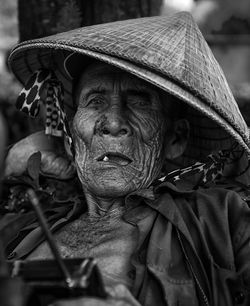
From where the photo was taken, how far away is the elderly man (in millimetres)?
2904

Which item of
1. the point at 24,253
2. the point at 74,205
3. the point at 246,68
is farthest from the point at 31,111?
the point at 246,68

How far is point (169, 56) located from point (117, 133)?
0.48 meters

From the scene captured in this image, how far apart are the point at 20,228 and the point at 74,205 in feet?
1.49

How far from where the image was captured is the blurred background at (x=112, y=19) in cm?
418

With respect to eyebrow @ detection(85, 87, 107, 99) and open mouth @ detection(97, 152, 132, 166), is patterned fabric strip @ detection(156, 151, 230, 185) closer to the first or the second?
open mouth @ detection(97, 152, 132, 166)

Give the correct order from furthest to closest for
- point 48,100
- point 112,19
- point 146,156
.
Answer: point 112,19
point 48,100
point 146,156

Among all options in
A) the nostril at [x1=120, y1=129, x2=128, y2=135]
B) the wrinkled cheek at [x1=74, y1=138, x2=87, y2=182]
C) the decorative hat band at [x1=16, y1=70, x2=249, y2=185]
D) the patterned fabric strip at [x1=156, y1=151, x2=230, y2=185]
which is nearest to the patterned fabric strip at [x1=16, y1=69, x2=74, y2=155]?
the decorative hat band at [x1=16, y1=70, x2=249, y2=185]

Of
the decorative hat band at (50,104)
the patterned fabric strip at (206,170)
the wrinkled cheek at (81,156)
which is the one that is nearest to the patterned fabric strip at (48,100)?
the decorative hat band at (50,104)

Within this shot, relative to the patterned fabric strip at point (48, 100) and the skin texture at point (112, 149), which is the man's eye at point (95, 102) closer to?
the skin texture at point (112, 149)

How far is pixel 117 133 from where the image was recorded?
10.6 ft

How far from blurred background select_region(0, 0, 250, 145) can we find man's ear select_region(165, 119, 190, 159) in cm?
95

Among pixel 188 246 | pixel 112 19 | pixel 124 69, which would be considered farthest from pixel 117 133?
pixel 112 19

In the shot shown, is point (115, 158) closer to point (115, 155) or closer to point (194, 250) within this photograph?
point (115, 155)

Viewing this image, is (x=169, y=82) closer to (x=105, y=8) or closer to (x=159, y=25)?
(x=159, y=25)
